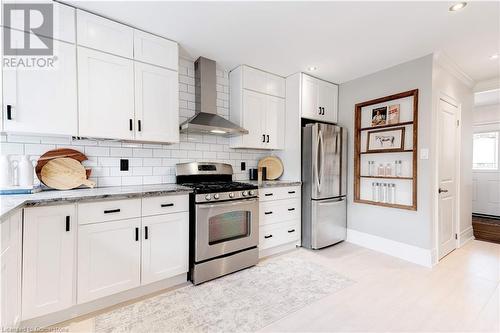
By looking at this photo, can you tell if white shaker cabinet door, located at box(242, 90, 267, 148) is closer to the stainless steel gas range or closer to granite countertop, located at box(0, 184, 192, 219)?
the stainless steel gas range

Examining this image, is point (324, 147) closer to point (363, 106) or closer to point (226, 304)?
A: point (363, 106)

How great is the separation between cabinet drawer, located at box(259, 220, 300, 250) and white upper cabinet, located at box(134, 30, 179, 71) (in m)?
2.24

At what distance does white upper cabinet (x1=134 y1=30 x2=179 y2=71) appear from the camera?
2264mm

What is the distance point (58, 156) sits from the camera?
A: 2.11 metres

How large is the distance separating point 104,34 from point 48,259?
194 centimetres

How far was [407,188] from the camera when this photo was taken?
2979 mm

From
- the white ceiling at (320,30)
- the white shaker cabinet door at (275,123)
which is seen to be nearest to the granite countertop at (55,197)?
the white ceiling at (320,30)

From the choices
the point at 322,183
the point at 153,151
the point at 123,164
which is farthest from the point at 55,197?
the point at 322,183

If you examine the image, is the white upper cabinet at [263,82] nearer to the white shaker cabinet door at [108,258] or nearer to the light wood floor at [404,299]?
the white shaker cabinet door at [108,258]

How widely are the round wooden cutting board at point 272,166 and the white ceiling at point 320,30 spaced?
1.40 metres

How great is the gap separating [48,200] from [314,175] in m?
2.82

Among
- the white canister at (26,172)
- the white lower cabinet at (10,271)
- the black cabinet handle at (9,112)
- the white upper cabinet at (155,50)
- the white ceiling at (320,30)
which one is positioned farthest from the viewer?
A: the white upper cabinet at (155,50)

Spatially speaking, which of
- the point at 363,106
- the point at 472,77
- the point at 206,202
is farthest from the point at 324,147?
the point at 472,77

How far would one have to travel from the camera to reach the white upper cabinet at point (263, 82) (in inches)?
124
